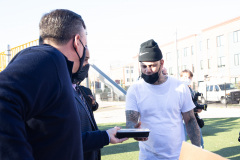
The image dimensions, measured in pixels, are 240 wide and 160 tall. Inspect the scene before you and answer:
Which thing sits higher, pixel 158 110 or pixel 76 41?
pixel 76 41

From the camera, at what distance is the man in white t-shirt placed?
2.63 m

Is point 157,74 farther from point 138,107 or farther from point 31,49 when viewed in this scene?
point 31,49

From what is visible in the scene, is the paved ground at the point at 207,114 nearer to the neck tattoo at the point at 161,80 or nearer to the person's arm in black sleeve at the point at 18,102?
the neck tattoo at the point at 161,80

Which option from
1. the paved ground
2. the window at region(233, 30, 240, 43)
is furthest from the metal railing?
the window at region(233, 30, 240, 43)

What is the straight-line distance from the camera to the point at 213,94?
21438mm

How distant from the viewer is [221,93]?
2073 centimetres

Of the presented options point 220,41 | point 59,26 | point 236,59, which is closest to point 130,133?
point 59,26

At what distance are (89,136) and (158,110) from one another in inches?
47.5

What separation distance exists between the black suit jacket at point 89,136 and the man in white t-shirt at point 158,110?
0.95 metres

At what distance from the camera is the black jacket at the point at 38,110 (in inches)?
34.9

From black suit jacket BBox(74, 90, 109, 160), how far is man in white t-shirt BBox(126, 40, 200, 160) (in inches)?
37.5

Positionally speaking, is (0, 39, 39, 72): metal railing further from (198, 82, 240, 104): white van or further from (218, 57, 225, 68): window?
(218, 57, 225, 68): window

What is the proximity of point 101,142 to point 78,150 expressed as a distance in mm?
589

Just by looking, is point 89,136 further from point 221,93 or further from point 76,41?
point 221,93
